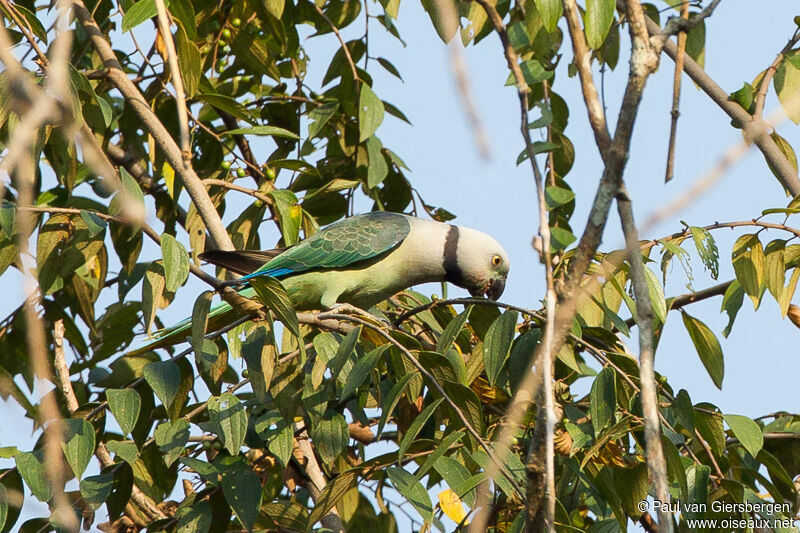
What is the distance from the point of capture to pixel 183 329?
3.51 m

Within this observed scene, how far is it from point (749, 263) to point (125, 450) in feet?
6.02

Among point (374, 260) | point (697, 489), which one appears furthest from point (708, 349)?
point (374, 260)

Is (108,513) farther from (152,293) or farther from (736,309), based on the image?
(736,309)

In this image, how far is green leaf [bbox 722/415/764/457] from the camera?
2.34m

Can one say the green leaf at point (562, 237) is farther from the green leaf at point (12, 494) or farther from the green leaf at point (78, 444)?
the green leaf at point (12, 494)

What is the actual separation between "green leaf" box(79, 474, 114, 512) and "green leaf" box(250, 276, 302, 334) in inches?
28.2

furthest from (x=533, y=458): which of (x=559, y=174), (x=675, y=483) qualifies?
(x=559, y=174)

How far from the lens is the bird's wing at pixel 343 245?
4.03m

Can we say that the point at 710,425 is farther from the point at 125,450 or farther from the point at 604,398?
the point at 125,450

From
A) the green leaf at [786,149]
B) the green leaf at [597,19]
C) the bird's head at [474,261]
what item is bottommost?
the bird's head at [474,261]

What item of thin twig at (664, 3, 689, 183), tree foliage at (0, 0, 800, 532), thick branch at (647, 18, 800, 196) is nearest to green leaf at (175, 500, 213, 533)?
tree foliage at (0, 0, 800, 532)

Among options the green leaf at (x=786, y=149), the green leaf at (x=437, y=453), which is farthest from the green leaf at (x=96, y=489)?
the green leaf at (x=786, y=149)

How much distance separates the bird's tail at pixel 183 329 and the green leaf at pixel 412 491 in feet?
4.00

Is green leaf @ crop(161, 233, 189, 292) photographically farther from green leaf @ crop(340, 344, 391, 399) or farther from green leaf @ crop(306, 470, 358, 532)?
green leaf @ crop(306, 470, 358, 532)
